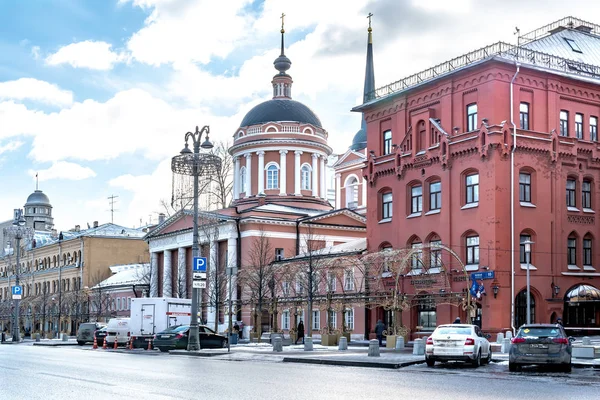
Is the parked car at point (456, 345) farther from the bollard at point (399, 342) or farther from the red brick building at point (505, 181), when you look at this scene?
the red brick building at point (505, 181)

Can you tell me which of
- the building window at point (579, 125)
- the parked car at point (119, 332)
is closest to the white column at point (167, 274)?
the parked car at point (119, 332)

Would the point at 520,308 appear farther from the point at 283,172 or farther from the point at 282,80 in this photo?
the point at 282,80

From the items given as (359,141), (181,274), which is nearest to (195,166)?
(181,274)

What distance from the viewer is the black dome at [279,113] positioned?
262 feet

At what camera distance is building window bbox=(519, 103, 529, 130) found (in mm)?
45219

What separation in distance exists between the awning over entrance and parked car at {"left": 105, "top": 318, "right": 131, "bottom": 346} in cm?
2456

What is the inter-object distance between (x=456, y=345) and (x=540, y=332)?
9.83ft

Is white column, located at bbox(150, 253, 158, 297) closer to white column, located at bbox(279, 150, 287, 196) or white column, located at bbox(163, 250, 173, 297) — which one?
white column, located at bbox(163, 250, 173, 297)

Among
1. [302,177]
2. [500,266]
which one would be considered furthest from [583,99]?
[302,177]

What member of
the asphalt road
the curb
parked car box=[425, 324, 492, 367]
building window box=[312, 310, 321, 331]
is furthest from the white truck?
parked car box=[425, 324, 492, 367]

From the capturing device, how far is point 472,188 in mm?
45906

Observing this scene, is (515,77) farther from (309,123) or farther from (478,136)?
(309,123)

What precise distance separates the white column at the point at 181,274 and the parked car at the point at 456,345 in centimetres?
4504

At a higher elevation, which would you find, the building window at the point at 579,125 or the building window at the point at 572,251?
the building window at the point at 579,125
